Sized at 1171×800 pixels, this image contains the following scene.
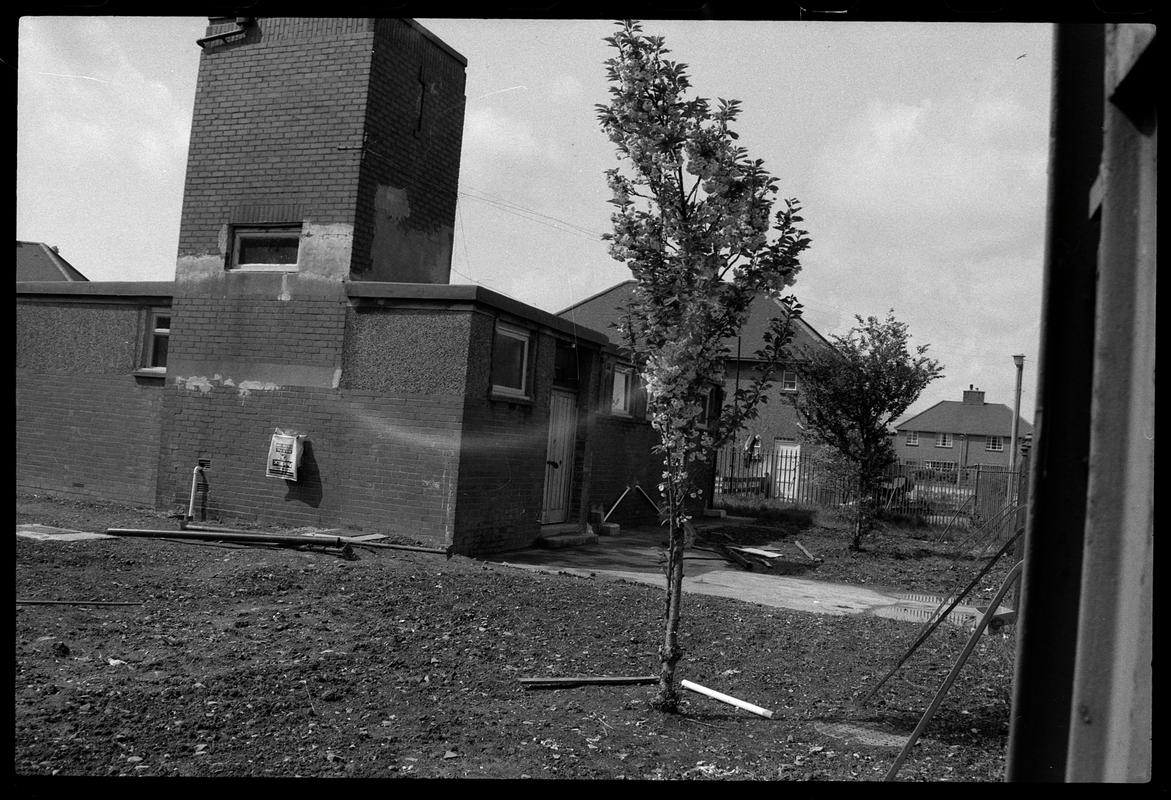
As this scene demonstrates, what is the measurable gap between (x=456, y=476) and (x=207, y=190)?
5.76m

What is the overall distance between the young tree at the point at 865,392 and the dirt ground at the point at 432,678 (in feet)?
23.9

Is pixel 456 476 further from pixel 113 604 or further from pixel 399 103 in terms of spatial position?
pixel 399 103

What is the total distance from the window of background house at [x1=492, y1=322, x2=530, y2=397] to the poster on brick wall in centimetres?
266

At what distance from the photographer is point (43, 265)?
88.2ft

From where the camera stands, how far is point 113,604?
267 inches

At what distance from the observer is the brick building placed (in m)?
11.1

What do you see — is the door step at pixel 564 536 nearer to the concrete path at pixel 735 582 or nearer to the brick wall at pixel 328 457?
the concrete path at pixel 735 582

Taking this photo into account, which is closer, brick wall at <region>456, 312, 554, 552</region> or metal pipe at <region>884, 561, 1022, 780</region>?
metal pipe at <region>884, 561, 1022, 780</region>

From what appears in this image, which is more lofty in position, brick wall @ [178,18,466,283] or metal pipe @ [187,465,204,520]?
brick wall @ [178,18,466,283]

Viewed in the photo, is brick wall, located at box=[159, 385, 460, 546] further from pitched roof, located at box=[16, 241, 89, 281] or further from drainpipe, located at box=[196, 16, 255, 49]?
pitched roof, located at box=[16, 241, 89, 281]

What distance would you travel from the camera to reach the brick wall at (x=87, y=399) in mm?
13242

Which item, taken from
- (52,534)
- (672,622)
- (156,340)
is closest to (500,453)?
(52,534)

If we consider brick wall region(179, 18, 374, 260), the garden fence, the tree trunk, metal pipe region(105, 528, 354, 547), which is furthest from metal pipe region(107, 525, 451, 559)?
the garden fence

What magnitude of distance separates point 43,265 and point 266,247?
1871 centimetres
